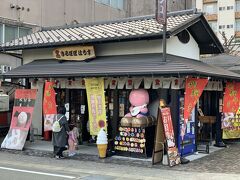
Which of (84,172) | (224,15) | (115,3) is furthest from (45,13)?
(224,15)

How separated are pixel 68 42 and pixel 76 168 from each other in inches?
217

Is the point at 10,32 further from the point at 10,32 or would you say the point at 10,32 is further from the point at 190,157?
the point at 190,157

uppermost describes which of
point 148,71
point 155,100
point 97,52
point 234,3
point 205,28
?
point 234,3

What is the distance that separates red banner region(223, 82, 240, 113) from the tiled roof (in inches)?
142

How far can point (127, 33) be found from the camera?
1412 centimetres

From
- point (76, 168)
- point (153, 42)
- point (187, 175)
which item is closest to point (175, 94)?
point (153, 42)

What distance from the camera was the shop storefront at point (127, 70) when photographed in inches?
512

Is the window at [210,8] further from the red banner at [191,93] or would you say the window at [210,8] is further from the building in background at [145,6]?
the red banner at [191,93]

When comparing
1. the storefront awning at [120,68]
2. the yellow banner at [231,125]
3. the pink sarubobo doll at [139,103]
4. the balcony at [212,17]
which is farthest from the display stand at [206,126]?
the balcony at [212,17]

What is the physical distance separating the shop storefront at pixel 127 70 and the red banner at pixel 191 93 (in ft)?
0.93

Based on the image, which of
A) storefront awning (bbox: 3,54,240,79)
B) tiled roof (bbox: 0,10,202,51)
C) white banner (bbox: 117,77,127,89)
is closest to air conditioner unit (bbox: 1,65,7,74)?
tiled roof (bbox: 0,10,202,51)

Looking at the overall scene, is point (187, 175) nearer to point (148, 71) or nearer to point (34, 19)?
point (148, 71)

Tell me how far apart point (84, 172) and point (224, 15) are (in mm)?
59320

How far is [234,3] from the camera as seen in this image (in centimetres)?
6400
